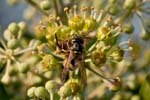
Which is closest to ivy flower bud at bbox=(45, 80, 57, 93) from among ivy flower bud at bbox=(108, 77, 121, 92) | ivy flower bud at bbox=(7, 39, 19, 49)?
ivy flower bud at bbox=(108, 77, 121, 92)

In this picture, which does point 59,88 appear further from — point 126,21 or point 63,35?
point 126,21

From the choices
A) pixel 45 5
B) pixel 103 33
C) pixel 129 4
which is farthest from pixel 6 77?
pixel 129 4

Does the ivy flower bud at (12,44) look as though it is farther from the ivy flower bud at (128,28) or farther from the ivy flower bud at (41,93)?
the ivy flower bud at (128,28)

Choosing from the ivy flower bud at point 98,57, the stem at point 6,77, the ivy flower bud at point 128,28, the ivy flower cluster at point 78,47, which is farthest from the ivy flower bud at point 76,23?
the stem at point 6,77

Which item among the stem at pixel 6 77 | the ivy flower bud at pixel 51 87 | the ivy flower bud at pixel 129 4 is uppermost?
the ivy flower bud at pixel 129 4

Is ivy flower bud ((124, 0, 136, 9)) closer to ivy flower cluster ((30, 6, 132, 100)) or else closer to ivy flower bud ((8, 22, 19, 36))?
ivy flower cluster ((30, 6, 132, 100))

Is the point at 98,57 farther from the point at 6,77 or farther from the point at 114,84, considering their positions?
the point at 6,77

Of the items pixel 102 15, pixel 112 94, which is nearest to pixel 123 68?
pixel 112 94
